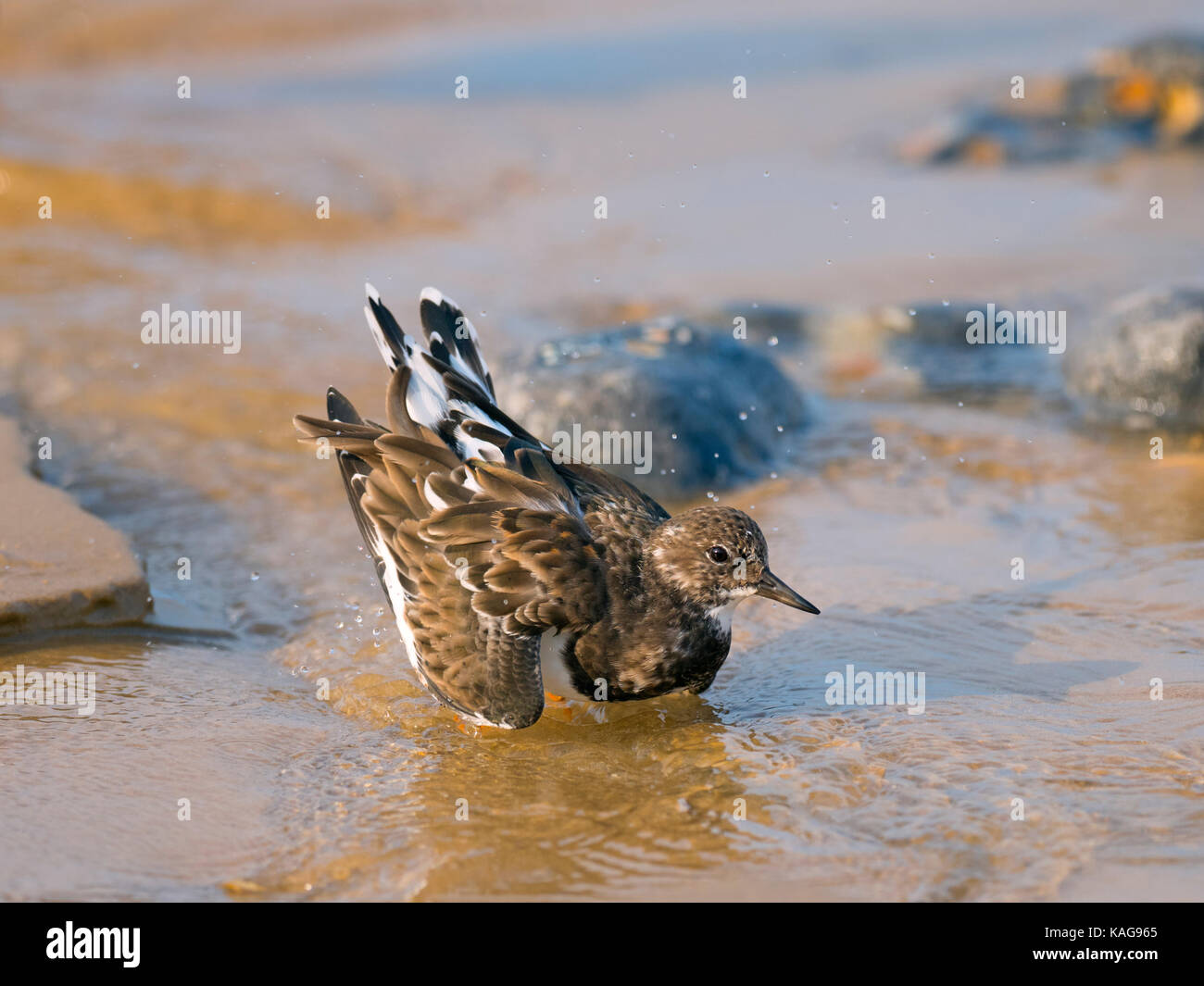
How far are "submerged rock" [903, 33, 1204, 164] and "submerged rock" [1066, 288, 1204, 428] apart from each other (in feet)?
15.4

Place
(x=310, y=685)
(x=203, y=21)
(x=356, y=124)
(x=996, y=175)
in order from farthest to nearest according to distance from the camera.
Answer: (x=203, y=21)
(x=356, y=124)
(x=996, y=175)
(x=310, y=685)

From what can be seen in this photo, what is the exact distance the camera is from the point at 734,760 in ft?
13.8

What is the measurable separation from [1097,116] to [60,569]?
10.9 m

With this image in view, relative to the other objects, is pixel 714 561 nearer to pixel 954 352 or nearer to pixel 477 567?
pixel 477 567

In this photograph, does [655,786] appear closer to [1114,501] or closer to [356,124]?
[1114,501]

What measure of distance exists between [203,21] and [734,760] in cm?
1453

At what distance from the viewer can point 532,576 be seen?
13.7ft

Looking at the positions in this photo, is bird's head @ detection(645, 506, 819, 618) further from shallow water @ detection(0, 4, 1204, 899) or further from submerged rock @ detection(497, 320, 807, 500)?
submerged rock @ detection(497, 320, 807, 500)

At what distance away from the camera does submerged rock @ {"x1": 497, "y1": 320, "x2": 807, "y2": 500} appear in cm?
666

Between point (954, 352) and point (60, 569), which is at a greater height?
point (954, 352)

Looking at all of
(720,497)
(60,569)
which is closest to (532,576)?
(60,569)

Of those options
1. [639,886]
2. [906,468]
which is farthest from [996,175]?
[639,886]

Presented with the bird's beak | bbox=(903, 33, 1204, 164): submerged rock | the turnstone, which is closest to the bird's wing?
the turnstone

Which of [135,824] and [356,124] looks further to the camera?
[356,124]
